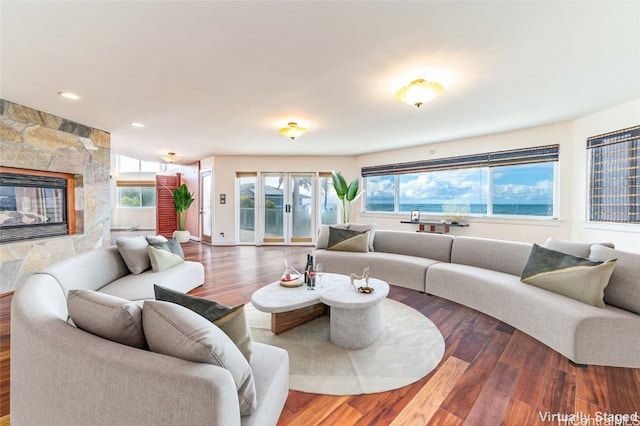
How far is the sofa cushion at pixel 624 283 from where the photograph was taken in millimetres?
1982

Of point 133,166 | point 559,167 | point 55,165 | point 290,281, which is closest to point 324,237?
point 290,281

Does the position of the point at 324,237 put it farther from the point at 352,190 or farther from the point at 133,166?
the point at 133,166

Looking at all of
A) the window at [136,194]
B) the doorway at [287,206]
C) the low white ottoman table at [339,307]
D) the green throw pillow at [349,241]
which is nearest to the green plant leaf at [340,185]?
the doorway at [287,206]

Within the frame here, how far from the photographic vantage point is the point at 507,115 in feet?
12.0

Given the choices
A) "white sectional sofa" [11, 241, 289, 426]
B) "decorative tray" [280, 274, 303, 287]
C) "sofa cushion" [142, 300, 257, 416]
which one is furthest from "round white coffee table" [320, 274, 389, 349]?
"sofa cushion" [142, 300, 257, 416]

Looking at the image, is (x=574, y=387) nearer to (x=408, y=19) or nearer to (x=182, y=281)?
(x=408, y=19)

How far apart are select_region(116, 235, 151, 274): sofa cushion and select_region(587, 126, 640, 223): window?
230 inches

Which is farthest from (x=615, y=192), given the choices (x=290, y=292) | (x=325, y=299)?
(x=290, y=292)

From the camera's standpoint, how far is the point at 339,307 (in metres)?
2.09

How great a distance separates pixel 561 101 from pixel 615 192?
1446 millimetres

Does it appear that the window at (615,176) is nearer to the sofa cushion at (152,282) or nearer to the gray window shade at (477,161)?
the gray window shade at (477,161)

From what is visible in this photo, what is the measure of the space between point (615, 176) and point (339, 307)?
13.6 feet

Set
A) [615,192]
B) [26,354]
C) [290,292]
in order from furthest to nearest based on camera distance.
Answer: [615,192]
[290,292]
[26,354]

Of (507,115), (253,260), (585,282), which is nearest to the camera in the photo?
(585,282)
